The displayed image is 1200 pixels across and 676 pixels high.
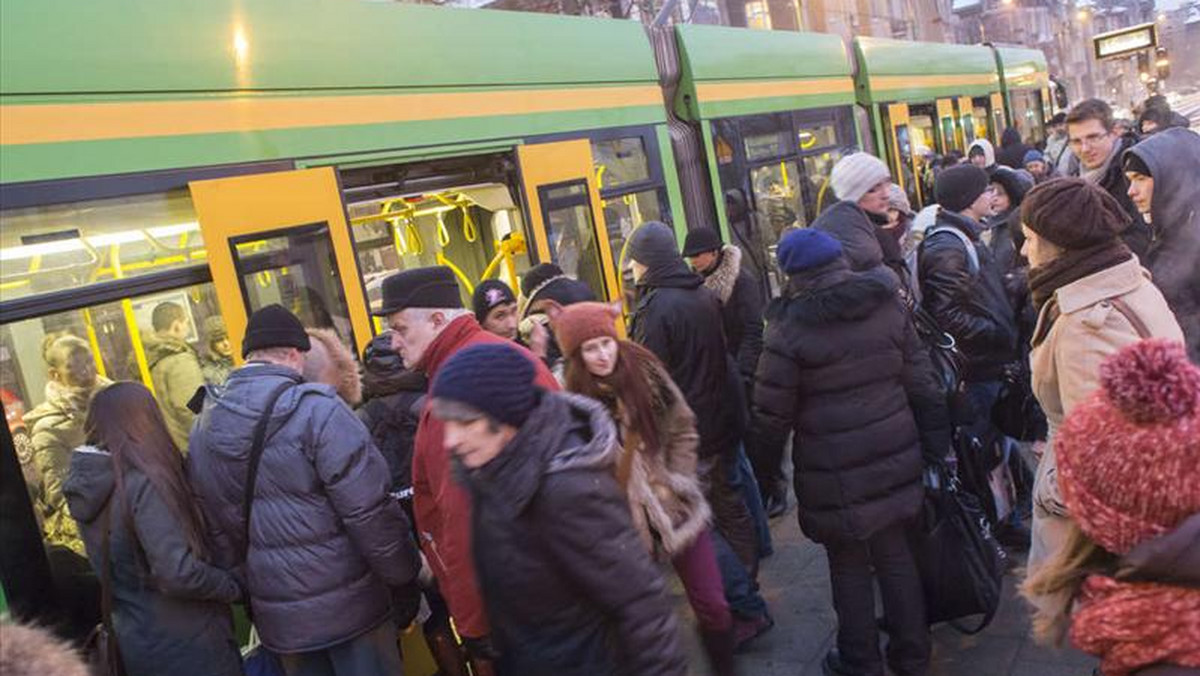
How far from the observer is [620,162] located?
6188mm

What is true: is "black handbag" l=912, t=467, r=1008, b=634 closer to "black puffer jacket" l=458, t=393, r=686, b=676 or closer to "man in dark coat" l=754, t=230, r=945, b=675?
"man in dark coat" l=754, t=230, r=945, b=675

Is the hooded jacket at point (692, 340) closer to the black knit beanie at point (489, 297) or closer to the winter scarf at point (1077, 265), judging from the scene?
the black knit beanie at point (489, 297)

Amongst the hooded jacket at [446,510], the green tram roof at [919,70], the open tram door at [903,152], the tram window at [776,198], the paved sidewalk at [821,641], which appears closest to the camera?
the hooded jacket at [446,510]

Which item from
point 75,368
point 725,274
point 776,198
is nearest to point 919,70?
point 776,198

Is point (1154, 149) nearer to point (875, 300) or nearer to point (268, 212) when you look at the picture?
point (875, 300)

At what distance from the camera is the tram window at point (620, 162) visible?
5.98 meters

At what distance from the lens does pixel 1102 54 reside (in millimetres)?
13047

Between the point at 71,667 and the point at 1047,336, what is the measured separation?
2467mm

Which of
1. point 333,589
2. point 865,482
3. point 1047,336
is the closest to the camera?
point 1047,336

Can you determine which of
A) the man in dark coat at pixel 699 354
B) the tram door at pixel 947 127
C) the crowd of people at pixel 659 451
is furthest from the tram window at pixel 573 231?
the tram door at pixel 947 127

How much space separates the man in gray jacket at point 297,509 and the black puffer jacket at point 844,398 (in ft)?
4.59

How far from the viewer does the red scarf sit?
53.4 inches

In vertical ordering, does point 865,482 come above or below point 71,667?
below

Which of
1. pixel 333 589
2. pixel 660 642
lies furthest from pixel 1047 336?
pixel 333 589
